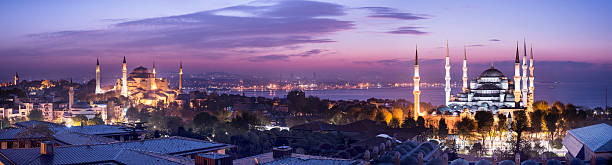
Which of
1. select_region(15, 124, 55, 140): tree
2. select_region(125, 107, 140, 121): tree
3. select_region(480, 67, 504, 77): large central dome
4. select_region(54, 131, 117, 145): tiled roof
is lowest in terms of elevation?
select_region(125, 107, 140, 121): tree

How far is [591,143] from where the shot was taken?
60.7ft

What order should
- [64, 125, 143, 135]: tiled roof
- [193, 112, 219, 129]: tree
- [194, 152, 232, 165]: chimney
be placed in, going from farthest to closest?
[193, 112, 219, 129]: tree
[64, 125, 143, 135]: tiled roof
[194, 152, 232, 165]: chimney

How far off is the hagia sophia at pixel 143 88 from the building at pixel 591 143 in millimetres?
62831

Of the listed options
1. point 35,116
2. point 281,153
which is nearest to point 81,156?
point 281,153

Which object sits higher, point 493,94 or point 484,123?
point 493,94

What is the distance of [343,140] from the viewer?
28578mm

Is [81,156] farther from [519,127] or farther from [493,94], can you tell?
[493,94]

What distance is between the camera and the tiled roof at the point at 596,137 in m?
17.2

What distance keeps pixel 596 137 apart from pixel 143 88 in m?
73.7

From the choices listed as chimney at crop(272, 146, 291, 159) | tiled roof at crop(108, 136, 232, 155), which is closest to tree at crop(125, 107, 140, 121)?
tiled roof at crop(108, 136, 232, 155)

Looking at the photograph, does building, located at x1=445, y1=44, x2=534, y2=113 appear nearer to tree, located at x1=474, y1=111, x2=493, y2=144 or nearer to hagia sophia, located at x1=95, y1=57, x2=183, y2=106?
tree, located at x1=474, y1=111, x2=493, y2=144

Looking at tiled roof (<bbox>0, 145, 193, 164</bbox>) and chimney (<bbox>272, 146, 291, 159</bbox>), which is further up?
tiled roof (<bbox>0, 145, 193, 164</bbox>)

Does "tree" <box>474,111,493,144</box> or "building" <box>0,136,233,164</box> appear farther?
"tree" <box>474,111,493,144</box>

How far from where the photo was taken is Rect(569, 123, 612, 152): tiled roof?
17.2 meters
